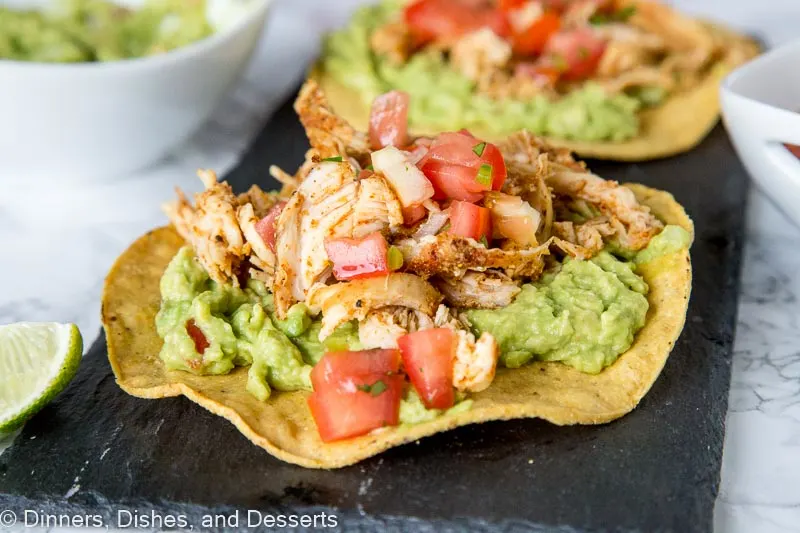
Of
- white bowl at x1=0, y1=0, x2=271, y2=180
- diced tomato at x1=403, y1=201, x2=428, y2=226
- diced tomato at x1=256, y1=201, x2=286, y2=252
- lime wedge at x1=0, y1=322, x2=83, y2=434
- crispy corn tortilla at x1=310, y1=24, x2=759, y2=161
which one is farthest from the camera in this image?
crispy corn tortilla at x1=310, y1=24, x2=759, y2=161

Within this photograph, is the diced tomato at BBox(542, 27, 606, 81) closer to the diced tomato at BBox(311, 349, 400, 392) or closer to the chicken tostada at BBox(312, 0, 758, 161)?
the chicken tostada at BBox(312, 0, 758, 161)

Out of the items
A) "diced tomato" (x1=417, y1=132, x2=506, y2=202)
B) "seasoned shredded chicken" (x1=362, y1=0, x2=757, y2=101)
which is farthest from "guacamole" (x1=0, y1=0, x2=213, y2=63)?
"diced tomato" (x1=417, y1=132, x2=506, y2=202)

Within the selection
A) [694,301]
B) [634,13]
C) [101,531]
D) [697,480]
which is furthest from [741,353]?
[634,13]

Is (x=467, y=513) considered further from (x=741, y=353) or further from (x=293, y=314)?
(x=741, y=353)

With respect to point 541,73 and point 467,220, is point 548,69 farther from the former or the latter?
point 467,220

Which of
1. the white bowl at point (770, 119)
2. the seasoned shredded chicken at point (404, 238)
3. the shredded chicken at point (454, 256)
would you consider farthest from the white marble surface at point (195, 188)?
the shredded chicken at point (454, 256)

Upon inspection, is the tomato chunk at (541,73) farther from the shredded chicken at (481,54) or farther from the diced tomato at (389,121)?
the diced tomato at (389,121)
